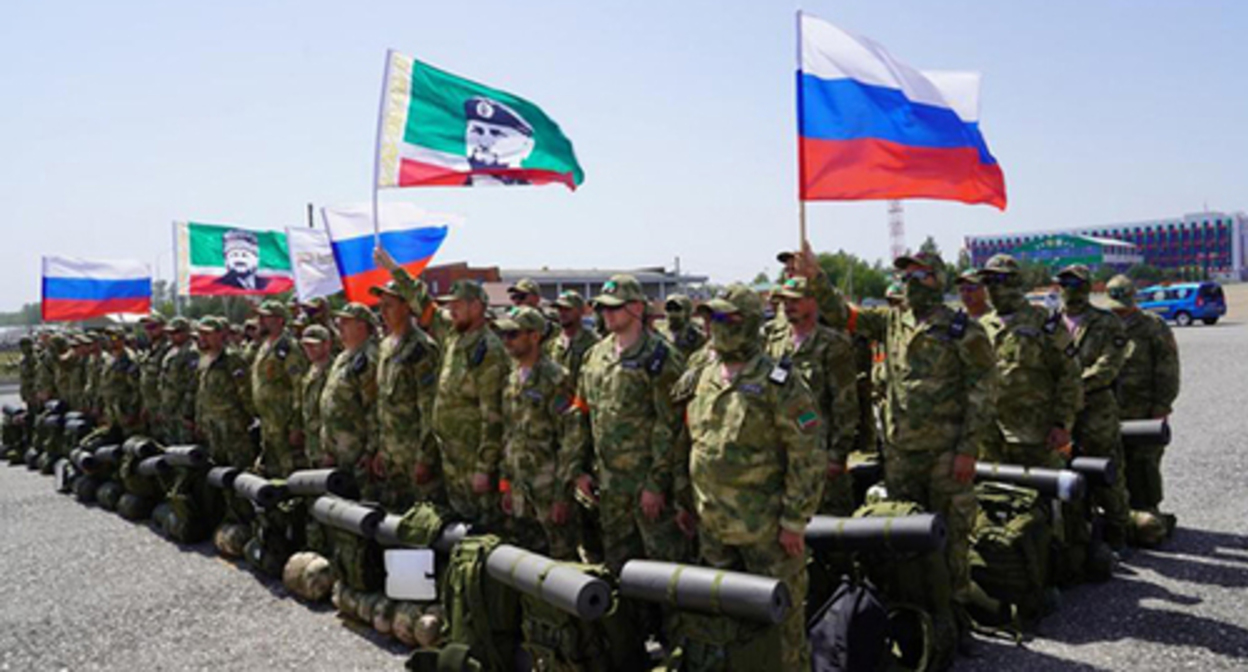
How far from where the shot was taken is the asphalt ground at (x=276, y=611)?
548 centimetres

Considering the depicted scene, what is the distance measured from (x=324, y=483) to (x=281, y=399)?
1.89 metres

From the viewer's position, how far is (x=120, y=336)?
13164 millimetres

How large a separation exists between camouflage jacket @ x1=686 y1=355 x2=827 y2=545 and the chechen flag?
3.85m

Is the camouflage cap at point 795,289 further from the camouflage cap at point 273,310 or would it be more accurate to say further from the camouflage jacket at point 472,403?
the camouflage cap at point 273,310

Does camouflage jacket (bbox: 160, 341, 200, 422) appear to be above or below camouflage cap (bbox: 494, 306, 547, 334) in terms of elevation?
below

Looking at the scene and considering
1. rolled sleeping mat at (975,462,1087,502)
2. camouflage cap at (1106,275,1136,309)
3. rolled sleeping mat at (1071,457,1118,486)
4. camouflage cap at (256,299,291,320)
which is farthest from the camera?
camouflage cap at (256,299,291,320)

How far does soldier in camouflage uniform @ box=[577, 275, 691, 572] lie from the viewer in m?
5.11

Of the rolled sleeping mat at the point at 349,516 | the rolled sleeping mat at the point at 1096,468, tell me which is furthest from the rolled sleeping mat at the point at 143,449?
the rolled sleeping mat at the point at 1096,468

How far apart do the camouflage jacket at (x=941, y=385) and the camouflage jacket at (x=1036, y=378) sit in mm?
1191

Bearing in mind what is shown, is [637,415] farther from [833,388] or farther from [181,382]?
[181,382]

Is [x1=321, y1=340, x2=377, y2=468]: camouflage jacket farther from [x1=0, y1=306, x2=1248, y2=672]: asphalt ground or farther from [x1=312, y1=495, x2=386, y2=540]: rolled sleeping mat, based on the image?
[x1=0, y1=306, x2=1248, y2=672]: asphalt ground

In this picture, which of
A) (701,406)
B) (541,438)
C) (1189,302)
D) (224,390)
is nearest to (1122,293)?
(701,406)

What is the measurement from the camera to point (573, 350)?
6926mm

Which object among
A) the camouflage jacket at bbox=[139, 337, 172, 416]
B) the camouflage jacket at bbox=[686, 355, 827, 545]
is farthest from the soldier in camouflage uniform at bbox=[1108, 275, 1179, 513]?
the camouflage jacket at bbox=[139, 337, 172, 416]
